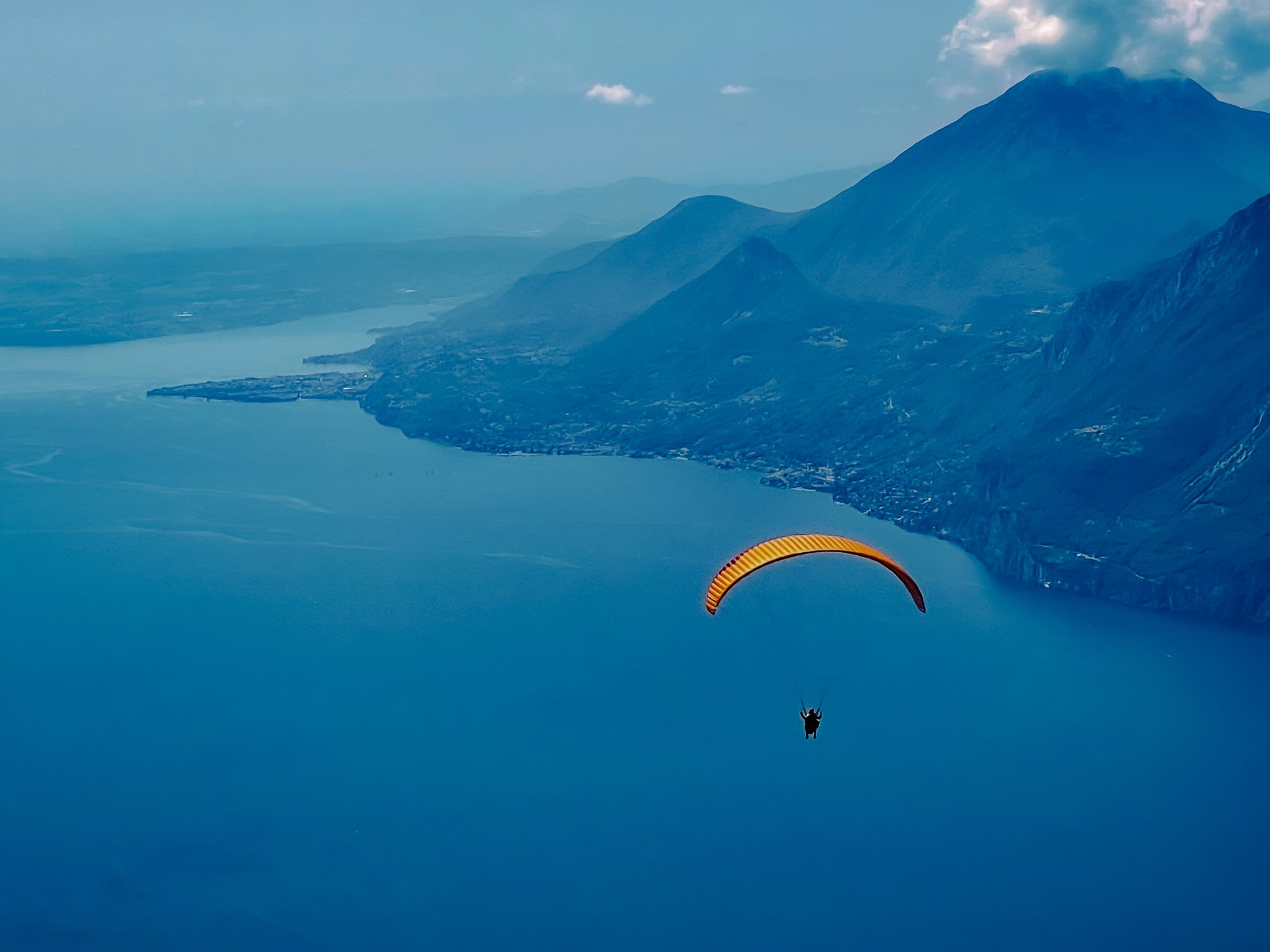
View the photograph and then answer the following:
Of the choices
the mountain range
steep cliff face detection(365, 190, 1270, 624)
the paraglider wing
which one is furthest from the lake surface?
the paraglider wing

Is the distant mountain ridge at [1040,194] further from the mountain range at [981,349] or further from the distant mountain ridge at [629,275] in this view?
the distant mountain ridge at [629,275]

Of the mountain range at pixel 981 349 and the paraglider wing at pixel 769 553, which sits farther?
the mountain range at pixel 981 349

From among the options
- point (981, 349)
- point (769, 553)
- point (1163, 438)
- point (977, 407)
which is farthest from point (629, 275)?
point (769, 553)

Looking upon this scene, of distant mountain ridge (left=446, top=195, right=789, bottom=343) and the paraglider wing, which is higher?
distant mountain ridge (left=446, top=195, right=789, bottom=343)

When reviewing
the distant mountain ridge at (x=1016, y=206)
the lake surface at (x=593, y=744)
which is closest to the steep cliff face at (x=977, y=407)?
the lake surface at (x=593, y=744)

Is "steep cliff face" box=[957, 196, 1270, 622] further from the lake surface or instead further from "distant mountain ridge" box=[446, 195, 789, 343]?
"distant mountain ridge" box=[446, 195, 789, 343]

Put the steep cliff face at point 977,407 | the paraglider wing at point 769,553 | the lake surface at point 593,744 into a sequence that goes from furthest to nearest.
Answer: the steep cliff face at point 977,407 < the lake surface at point 593,744 < the paraglider wing at point 769,553

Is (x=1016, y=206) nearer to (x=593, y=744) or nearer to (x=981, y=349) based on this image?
(x=981, y=349)

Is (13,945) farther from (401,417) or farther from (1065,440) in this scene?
(401,417)
